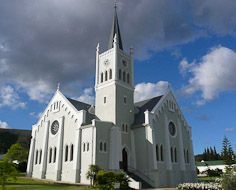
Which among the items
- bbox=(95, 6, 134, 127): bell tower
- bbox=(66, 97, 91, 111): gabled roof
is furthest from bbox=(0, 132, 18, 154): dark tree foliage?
bbox=(95, 6, 134, 127): bell tower

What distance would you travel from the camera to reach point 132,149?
147 ft

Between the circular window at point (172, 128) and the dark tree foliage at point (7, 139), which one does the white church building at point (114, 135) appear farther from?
the dark tree foliage at point (7, 139)

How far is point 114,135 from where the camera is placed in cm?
4172

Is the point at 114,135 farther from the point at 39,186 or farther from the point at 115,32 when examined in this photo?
the point at 115,32

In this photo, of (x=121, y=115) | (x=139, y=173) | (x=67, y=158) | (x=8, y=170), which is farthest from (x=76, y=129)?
(x=8, y=170)

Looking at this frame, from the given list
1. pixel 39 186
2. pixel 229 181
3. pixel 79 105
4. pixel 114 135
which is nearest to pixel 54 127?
pixel 79 105

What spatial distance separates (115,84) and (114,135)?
8.88m

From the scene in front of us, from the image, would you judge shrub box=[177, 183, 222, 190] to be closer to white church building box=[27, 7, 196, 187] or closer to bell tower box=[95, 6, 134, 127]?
white church building box=[27, 7, 196, 187]

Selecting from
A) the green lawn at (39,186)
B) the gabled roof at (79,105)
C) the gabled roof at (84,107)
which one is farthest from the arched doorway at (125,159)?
the green lawn at (39,186)

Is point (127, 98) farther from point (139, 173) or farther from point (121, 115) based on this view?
point (139, 173)

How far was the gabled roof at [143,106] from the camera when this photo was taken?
4666cm

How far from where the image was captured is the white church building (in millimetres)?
40750

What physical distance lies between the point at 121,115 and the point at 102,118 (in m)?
3.27

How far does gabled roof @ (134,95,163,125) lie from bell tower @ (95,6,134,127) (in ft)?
3.85
